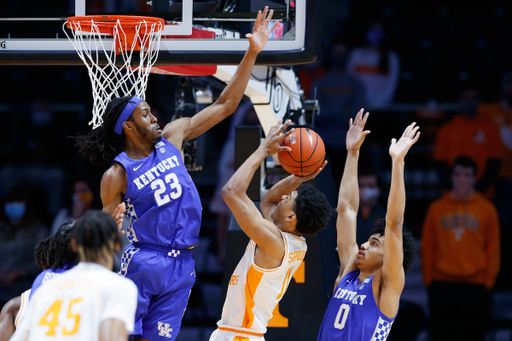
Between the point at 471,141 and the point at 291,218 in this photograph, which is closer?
the point at 291,218

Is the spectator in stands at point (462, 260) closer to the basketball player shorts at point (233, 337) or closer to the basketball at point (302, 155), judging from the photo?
the basketball at point (302, 155)

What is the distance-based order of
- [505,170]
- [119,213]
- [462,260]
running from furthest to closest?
[505,170] < [462,260] < [119,213]

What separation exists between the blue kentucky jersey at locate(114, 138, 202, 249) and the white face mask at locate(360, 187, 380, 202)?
3647mm

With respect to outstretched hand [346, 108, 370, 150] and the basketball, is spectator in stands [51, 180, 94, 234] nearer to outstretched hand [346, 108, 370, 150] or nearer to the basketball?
the basketball

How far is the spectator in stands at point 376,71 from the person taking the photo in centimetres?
884

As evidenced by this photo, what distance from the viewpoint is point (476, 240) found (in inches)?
266

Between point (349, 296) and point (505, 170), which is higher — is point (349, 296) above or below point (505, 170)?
below

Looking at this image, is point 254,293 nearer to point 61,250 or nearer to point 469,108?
point 61,250

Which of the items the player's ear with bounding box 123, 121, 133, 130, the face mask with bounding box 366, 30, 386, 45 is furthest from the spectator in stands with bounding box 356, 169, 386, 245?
the player's ear with bounding box 123, 121, 133, 130

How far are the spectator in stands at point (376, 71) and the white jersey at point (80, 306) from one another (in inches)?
267

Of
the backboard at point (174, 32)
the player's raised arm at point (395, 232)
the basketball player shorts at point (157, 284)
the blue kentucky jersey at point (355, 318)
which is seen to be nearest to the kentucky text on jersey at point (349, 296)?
the blue kentucky jersey at point (355, 318)

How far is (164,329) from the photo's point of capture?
3711 millimetres

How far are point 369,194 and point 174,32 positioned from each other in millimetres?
3576

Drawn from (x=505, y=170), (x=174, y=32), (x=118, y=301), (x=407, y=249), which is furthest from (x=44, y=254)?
(x=505, y=170)
